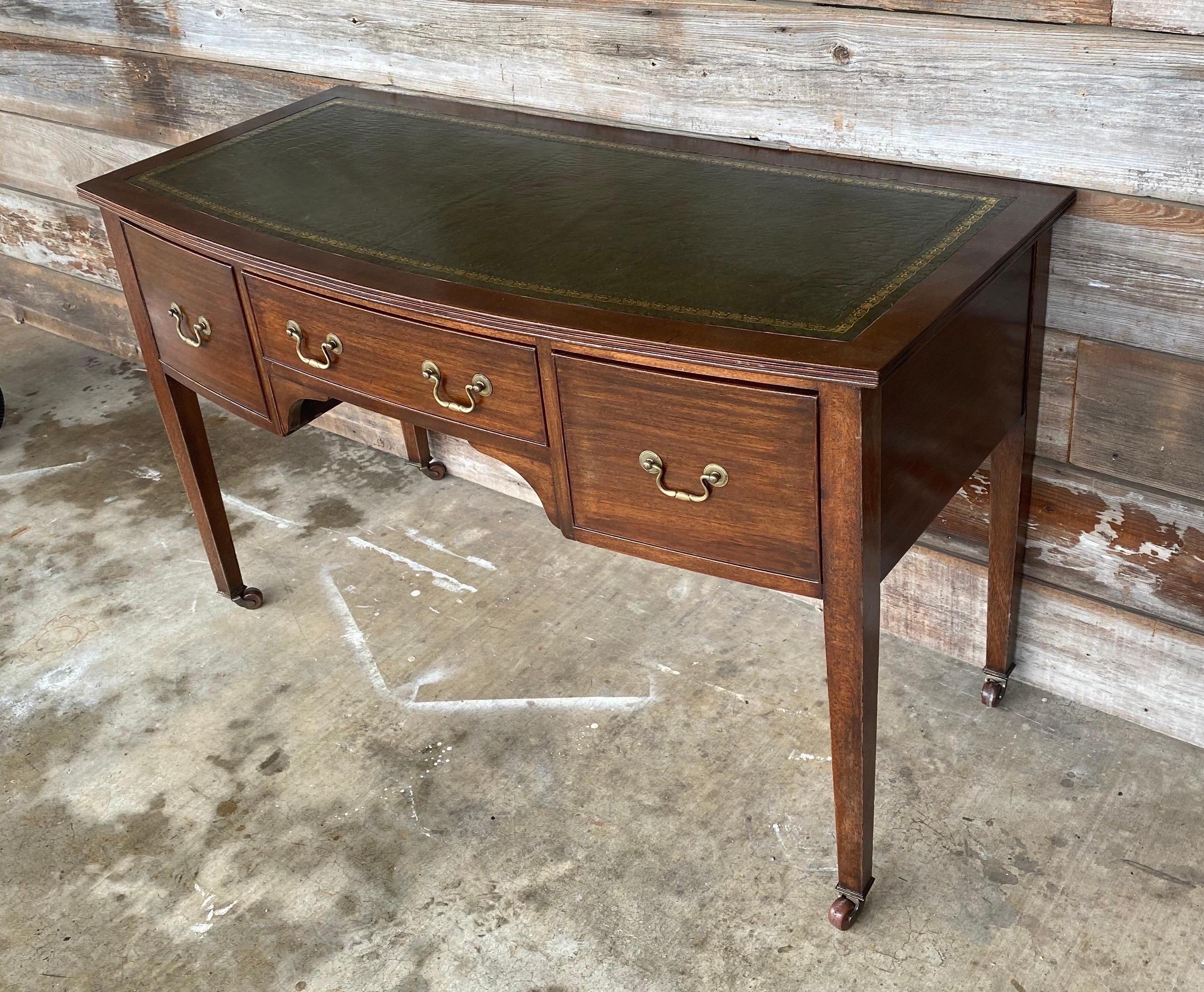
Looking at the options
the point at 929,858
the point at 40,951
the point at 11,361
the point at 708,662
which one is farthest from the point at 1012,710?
the point at 11,361

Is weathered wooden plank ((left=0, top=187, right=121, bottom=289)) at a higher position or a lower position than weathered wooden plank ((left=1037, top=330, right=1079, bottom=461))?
lower

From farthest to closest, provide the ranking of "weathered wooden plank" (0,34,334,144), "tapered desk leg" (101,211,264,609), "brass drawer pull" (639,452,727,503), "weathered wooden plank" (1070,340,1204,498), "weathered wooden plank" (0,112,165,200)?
"weathered wooden plank" (0,112,165,200), "weathered wooden plank" (0,34,334,144), "tapered desk leg" (101,211,264,609), "weathered wooden plank" (1070,340,1204,498), "brass drawer pull" (639,452,727,503)

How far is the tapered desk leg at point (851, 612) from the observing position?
1253 mm

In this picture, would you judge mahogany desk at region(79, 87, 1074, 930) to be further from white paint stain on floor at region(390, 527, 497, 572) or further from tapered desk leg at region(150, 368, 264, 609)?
white paint stain on floor at region(390, 527, 497, 572)

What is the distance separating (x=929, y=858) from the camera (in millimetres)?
1713

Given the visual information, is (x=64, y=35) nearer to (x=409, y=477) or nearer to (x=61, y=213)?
(x=61, y=213)

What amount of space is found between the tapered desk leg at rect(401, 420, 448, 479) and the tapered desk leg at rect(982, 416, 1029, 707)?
1.25 meters

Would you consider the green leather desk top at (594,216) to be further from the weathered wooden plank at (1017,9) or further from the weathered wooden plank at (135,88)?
the weathered wooden plank at (135,88)

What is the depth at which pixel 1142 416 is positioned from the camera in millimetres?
1663

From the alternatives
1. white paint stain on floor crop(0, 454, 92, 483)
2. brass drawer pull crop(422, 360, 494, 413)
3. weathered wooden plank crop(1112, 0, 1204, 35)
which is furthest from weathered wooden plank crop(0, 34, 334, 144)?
weathered wooden plank crop(1112, 0, 1204, 35)

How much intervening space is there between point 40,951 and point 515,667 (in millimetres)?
834

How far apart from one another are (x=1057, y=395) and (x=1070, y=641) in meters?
0.42

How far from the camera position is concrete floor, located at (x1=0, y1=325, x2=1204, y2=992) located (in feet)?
5.32

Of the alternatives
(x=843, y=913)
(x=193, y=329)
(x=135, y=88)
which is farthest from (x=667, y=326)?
(x=135, y=88)
